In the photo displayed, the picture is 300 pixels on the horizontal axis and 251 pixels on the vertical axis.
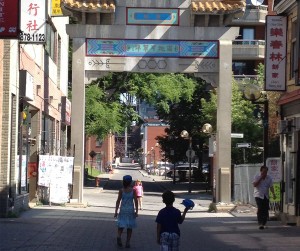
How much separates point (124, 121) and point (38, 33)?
29148mm

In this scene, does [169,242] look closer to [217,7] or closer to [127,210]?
[127,210]

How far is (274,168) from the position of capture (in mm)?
23531

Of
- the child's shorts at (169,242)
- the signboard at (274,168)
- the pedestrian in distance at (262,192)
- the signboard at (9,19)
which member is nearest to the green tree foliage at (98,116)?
the signboard at (274,168)

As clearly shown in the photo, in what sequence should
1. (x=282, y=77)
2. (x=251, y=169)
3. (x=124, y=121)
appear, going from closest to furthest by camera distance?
1. (x=282, y=77)
2. (x=251, y=169)
3. (x=124, y=121)

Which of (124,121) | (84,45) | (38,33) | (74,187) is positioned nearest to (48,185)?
(74,187)

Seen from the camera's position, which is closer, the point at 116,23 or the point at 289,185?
the point at 289,185

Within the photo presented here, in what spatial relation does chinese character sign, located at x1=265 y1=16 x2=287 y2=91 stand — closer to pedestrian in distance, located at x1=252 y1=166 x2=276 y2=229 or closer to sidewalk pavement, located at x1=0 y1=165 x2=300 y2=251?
pedestrian in distance, located at x1=252 y1=166 x2=276 y2=229

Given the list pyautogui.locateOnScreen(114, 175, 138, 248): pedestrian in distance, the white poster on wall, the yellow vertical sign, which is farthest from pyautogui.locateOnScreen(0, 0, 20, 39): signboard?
the yellow vertical sign

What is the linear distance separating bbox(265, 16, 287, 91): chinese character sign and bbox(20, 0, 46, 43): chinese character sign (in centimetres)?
696

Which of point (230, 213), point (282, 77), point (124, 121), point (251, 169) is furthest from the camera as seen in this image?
point (124, 121)

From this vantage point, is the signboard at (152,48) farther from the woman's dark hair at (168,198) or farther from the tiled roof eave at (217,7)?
the woman's dark hair at (168,198)

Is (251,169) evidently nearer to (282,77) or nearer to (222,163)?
(222,163)

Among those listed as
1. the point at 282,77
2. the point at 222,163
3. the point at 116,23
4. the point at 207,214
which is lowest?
the point at 207,214

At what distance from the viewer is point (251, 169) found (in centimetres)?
3394
